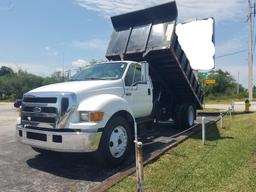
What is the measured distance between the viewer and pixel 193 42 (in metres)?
14.4

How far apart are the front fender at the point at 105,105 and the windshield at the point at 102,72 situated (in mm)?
920

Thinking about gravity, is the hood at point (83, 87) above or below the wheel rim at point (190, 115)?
above

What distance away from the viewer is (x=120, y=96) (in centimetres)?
748

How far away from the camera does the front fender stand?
6.24m

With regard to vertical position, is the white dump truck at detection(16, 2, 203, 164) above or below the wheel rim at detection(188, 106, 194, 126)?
above

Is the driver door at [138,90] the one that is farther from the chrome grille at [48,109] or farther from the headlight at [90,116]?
the chrome grille at [48,109]

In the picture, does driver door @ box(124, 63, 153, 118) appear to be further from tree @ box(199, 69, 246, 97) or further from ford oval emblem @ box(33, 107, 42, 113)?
tree @ box(199, 69, 246, 97)

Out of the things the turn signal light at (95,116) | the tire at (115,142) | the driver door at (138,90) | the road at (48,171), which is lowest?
the road at (48,171)

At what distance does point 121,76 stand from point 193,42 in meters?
7.40

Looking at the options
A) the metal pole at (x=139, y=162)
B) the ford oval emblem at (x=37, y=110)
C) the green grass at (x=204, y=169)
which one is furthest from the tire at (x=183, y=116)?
the metal pole at (x=139, y=162)

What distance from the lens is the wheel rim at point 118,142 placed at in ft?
21.6

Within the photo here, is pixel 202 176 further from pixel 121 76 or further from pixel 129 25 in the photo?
pixel 129 25

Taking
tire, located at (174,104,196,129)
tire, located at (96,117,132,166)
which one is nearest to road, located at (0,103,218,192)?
tire, located at (96,117,132,166)

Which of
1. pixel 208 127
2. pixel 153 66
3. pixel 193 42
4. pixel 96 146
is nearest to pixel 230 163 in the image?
pixel 96 146
